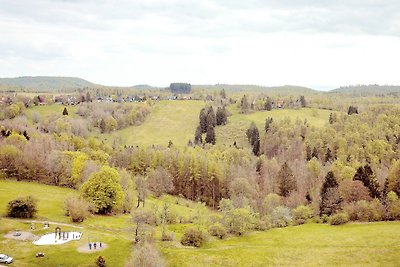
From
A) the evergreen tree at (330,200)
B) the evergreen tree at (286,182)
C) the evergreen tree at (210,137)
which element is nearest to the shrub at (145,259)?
the evergreen tree at (330,200)

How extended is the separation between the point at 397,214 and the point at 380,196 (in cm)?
783

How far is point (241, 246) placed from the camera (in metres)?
67.7

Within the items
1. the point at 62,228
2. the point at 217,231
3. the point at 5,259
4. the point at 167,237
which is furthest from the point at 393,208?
the point at 5,259

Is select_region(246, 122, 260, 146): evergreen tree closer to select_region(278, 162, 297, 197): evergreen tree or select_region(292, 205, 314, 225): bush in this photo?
select_region(278, 162, 297, 197): evergreen tree

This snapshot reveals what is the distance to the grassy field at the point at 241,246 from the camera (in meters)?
60.3

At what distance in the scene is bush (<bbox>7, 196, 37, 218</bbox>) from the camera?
2970 inches

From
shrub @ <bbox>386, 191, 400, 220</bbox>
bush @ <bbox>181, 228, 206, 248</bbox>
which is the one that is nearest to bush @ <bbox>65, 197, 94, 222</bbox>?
bush @ <bbox>181, 228, 206, 248</bbox>

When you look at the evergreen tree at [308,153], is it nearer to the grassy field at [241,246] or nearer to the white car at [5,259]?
the grassy field at [241,246]

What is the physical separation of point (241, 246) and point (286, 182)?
45.4m

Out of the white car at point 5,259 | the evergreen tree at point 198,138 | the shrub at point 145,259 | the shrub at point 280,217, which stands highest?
the evergreen tree at point 198,138

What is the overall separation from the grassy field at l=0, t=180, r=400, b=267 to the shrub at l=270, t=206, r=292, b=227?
3.36 m

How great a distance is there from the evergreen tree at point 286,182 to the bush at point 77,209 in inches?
2064

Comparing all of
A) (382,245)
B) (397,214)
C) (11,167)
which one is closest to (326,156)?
(397,214)

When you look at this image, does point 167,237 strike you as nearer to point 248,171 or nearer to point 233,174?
point 233,174
